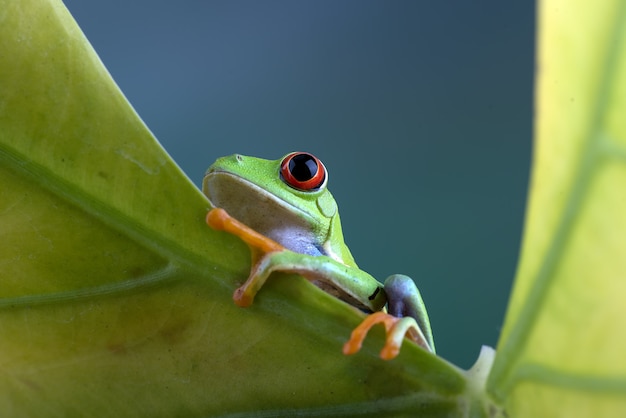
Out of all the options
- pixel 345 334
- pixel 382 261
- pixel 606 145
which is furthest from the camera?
pixel 382 261

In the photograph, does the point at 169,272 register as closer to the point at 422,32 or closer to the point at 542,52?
the point at 542,52

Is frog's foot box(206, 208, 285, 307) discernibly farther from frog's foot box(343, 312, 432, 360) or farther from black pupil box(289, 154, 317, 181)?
black pupil box(289, 154, 317, 181)

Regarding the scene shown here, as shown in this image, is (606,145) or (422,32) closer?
(606,145)

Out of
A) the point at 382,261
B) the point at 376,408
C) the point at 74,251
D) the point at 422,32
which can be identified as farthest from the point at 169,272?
the point at 422,32

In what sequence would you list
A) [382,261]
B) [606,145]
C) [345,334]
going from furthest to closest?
[382,261] → [345,334] → [606,145]

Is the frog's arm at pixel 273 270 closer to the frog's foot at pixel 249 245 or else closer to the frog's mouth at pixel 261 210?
the frog's foot at pixel 249 245

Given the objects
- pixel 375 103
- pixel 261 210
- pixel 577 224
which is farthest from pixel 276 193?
pixel 375 103

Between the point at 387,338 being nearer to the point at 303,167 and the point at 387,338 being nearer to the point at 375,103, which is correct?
the point at 303,167
